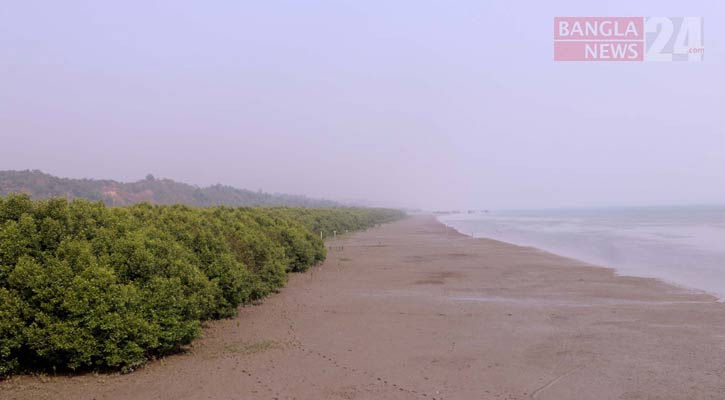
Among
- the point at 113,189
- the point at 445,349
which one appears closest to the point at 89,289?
the point at 445,349

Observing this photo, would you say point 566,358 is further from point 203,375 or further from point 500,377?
point 203,375

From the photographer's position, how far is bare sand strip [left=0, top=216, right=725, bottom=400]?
7023 mm

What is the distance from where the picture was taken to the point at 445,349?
9211mm

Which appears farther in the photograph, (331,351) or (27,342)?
(331,351)

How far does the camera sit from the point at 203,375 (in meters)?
7.54

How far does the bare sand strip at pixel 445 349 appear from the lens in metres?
→ 7.02

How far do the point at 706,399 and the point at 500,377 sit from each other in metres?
2.71

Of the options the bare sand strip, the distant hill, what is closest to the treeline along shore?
the bare sand strip

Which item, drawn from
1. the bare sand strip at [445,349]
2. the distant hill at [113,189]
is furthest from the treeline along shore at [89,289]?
the distant hill at [113,189]

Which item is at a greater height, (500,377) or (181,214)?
(181,214)

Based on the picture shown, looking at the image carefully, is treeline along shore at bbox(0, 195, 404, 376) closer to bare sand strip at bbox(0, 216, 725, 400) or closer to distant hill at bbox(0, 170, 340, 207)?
bare sand strip at bbox(0, 216, 725, 400)

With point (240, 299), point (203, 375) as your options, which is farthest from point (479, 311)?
point (203, 375)

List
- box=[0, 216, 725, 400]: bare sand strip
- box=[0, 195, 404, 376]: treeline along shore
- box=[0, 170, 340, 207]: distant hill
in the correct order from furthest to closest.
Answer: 1. box=[0, 170, 340, 207]: distant hill
2. box=[0, 216, 725, 400]: bare sand strip
3. box=[0, 195, 404, 376]: treeline along shore

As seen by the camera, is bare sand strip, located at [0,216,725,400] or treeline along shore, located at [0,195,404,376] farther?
bare sand strip, located at [0,216,725,400]
